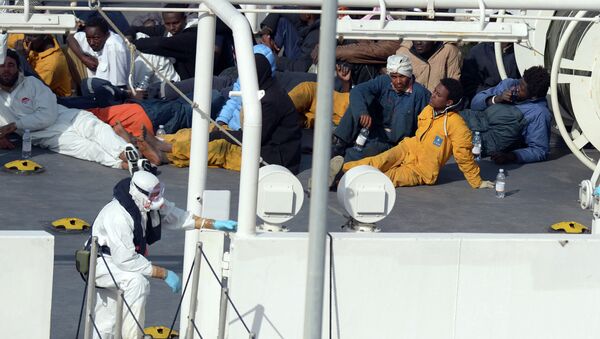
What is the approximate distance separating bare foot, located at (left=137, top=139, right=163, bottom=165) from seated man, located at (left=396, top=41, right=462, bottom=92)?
3.01 meters

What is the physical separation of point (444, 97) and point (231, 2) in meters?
4.56

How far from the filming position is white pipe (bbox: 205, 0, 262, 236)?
8.38 m

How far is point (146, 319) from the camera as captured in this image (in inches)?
402

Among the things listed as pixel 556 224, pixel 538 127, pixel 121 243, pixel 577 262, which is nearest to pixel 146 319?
pixel 121 243

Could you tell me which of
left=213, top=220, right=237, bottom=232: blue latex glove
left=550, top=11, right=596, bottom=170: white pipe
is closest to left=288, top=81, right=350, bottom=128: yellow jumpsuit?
left=550, top=11, right=596, bottom=170: white pipe

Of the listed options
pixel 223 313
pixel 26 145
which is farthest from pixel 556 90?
pixel 223 313

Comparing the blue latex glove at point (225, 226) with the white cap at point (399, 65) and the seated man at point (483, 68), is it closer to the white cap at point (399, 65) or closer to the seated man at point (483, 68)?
the white cap at point (399, 65)

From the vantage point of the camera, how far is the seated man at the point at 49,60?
1551 centimetres

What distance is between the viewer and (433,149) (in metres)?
13.8

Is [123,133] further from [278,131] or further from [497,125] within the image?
[497,125]

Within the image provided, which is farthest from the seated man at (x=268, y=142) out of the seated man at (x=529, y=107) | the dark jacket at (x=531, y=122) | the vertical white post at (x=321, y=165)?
the vertical white post at (x=321, y=165)

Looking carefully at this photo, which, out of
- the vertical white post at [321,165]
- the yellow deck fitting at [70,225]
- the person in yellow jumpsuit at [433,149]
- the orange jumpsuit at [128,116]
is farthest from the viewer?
the orange jumpsuit at [128,116]

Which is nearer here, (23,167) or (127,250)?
(127,250)

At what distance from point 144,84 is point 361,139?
8.23 feet
